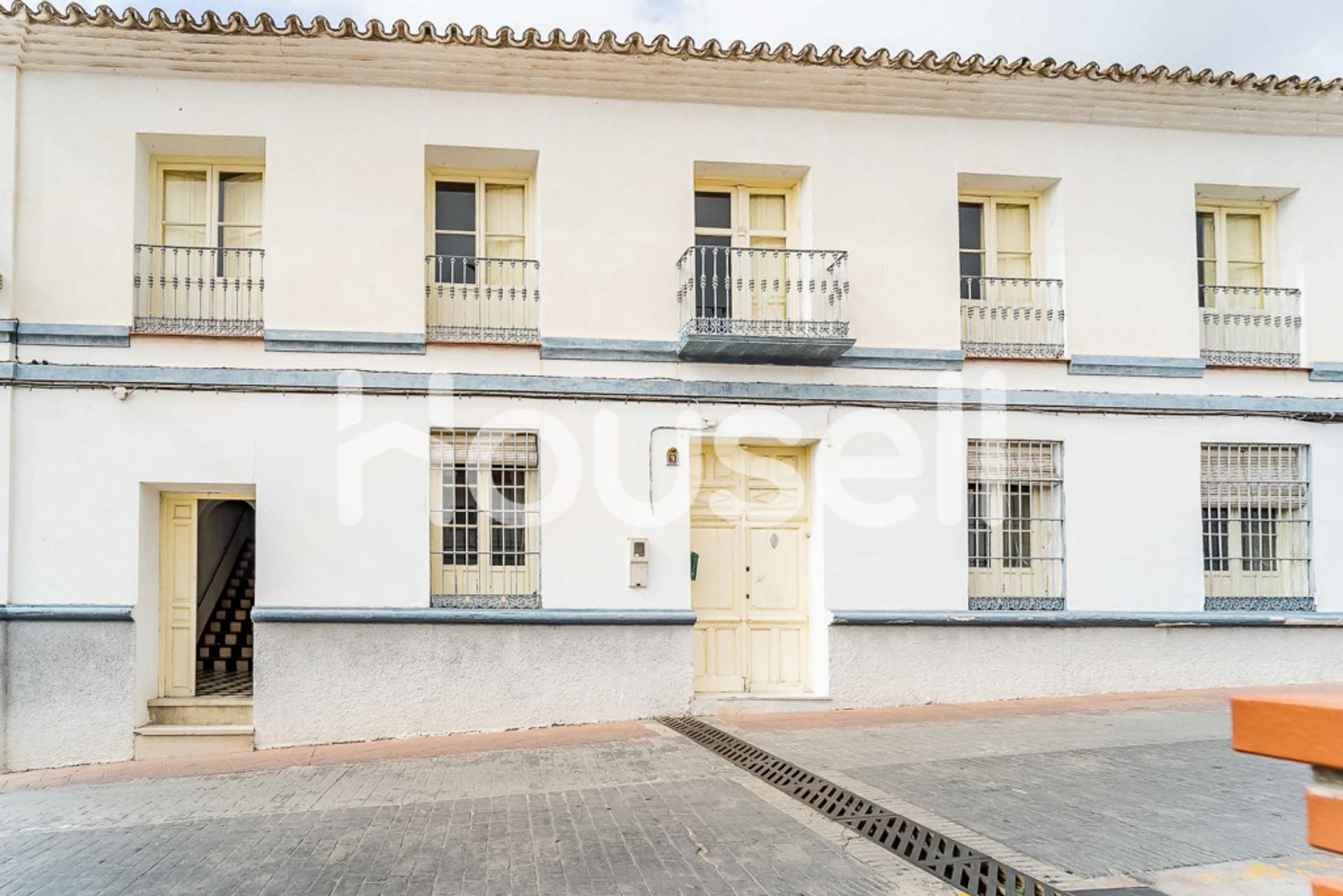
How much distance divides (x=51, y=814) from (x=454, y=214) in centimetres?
603

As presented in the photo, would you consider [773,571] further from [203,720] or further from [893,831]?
[203,720]

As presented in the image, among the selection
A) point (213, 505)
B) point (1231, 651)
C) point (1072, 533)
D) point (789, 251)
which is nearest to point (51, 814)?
point (213, 505)

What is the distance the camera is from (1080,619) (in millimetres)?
9969

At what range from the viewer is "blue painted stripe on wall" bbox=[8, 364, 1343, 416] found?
29.9ft

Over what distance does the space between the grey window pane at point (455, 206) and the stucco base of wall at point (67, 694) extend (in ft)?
15.2

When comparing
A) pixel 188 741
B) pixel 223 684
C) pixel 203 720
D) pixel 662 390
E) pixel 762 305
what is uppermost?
pixel 762 305

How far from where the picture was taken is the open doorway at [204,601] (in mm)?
9625

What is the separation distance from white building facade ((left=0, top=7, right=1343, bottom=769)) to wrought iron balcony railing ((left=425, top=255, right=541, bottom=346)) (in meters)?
0.04

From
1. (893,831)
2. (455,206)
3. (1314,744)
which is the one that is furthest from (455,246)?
(1314,744)

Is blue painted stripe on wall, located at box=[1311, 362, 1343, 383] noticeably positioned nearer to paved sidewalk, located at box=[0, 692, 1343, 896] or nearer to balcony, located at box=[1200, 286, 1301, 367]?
balcony, located at box=[1200, 286, 1301, 367]

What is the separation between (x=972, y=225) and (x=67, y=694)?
9524 millimetres

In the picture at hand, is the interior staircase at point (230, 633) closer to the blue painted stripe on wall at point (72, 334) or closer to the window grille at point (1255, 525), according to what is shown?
the blue painted stripe on wall at point (72, 334)

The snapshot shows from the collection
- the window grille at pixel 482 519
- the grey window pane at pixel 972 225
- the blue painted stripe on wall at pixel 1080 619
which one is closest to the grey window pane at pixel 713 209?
the grey window pane at pixel 972 225

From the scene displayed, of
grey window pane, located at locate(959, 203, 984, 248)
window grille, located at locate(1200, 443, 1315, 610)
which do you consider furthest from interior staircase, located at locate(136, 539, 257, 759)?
window grille, located at locate(1200, 443, 1315, 610)
